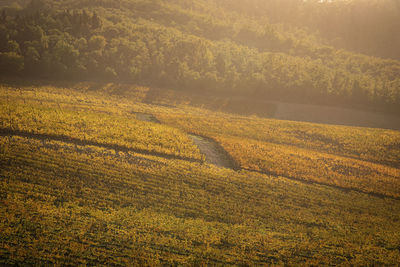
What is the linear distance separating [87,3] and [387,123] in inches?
7118

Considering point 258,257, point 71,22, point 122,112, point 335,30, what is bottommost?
point 122,112

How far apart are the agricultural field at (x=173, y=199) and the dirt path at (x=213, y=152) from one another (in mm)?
1171

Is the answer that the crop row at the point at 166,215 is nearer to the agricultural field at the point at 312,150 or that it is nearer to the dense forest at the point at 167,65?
the agricultural field at the point at 312,150

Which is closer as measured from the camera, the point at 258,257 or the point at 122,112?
the point at 258,257

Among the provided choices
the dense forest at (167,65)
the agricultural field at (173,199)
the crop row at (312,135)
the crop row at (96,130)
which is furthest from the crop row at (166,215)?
the dense forest at (167,65)

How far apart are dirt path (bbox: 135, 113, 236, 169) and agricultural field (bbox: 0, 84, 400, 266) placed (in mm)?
1171

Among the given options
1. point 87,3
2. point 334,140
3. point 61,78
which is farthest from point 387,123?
point 87,3

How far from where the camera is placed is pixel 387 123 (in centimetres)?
7700

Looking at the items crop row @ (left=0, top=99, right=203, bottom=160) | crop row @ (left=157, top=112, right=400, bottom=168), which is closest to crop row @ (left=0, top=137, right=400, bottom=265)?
crop row @ (left=0, top=99, right=203, bottom=160)

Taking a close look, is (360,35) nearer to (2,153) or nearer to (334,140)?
(334,140)

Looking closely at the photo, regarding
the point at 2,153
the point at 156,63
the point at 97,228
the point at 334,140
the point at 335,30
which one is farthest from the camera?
the point at 335,30

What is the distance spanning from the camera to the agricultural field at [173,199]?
17.6 metres

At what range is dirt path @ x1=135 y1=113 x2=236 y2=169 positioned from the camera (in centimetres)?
3640

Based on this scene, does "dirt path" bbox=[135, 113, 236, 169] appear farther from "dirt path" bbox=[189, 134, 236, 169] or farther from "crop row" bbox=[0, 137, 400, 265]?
"crop row" bbox=[0, 137, 400, 265]
